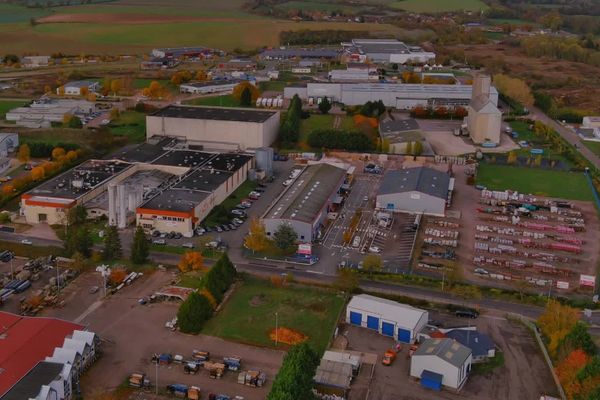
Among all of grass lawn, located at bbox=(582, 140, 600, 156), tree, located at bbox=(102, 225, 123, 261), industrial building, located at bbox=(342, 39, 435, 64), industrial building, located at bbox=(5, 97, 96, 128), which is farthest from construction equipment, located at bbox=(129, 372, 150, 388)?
industrial building, located at bbox=(342, 39, 435, 64)

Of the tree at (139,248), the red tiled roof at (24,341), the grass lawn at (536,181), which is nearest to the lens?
the red tiled roof at (24,341)

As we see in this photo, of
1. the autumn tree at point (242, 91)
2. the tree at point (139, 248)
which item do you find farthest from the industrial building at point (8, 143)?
the autumn tree at point (242, 91)

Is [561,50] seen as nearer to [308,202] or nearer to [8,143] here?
[308,202]

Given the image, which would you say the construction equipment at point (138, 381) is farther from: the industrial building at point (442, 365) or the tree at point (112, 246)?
the tree at point (112, 246)

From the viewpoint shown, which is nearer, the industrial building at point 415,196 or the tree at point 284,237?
the tree at point 284,237

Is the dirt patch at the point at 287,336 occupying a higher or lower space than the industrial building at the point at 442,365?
lower

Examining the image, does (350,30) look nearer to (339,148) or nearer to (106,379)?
(339,148)

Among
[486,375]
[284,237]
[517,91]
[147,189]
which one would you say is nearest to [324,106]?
[517,91]
